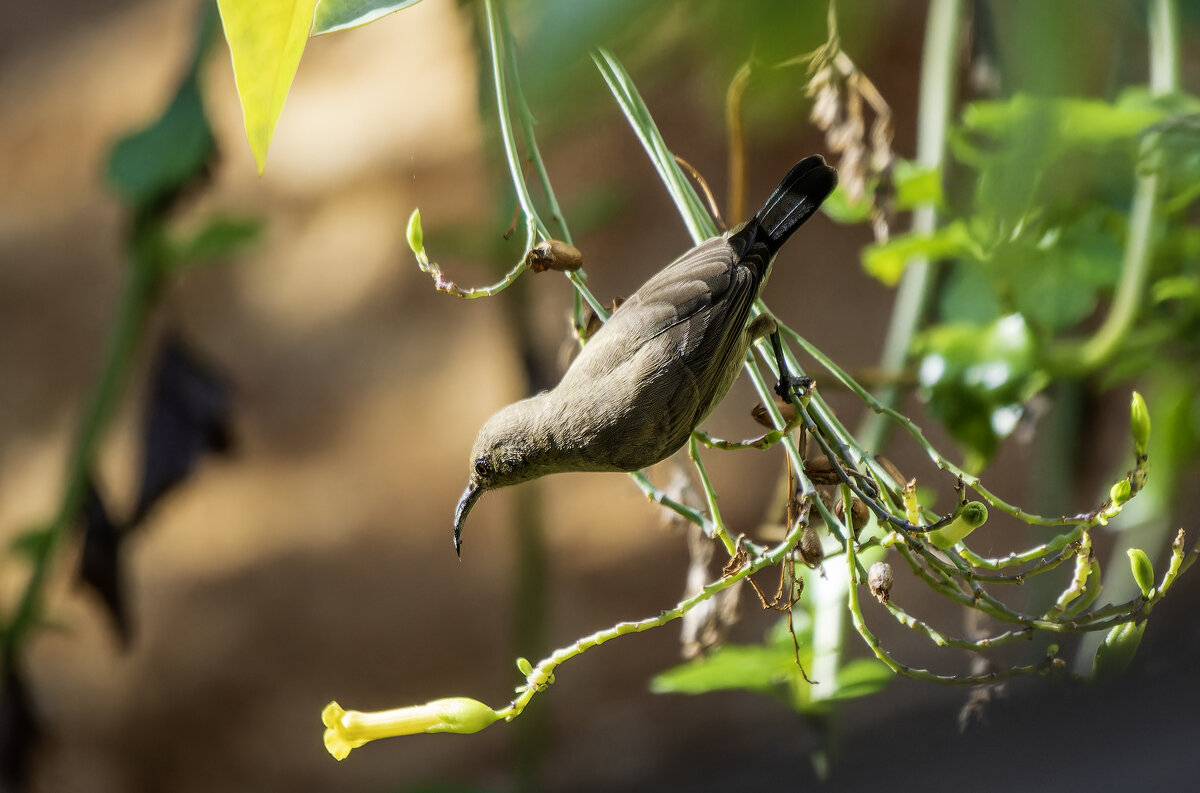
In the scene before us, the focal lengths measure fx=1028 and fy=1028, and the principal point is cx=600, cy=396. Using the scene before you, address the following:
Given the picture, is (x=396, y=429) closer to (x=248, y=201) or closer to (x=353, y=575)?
(x=353, y=575)

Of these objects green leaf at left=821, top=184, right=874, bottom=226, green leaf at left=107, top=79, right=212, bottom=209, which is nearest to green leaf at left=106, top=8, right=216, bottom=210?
green leaf at left=107, top=79, right=212, bottom=209

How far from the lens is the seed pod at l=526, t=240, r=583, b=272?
56 cm

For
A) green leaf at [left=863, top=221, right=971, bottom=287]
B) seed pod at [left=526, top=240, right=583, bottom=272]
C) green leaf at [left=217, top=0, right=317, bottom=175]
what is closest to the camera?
green leaf at [left=217, top=0, right=317, bottom=175]

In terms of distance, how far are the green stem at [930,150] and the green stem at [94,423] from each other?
1145 millimetres

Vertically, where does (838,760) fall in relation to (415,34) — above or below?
below

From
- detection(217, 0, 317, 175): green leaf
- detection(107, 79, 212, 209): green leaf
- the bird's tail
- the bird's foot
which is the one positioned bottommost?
the bird's foot

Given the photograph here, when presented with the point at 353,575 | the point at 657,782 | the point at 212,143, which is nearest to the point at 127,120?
the point at 212,143

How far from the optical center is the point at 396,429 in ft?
6.94

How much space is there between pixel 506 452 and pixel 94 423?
115cm

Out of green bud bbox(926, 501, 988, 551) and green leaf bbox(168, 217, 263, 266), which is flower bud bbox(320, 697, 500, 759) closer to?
green bud bbox(926, 501, 988, 551)

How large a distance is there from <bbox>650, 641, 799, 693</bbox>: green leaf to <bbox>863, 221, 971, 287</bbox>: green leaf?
40cm

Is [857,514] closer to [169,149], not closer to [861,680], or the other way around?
[861,680]

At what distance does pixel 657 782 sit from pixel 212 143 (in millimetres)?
1357

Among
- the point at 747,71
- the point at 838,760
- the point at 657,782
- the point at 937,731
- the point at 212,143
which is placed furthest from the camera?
the point at 657,782
